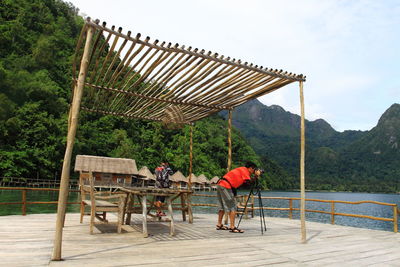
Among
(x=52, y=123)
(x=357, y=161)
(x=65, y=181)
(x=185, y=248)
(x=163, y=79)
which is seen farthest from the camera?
(x=357, y=161)

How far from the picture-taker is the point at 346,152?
136m

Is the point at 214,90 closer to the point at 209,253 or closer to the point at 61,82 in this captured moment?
the point at 209,253

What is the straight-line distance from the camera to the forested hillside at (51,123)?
35062 mm

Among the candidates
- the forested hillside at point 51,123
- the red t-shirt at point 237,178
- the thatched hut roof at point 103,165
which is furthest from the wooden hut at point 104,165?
the red t-shirt at point 237,178

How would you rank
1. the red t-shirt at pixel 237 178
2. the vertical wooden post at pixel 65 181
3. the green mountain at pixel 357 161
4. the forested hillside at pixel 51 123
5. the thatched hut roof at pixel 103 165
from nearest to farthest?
the vertical wooden post at pixel 65 181, the red t-shirt at pixel 237 178, the thatched hut roof at pixel 103 165, the forested hillside at pixel 51 123, the green mountain at pixel 357 161

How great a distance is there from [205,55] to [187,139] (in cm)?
5233

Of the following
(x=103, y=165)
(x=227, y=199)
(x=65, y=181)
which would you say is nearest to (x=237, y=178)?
(x=227, y=199)

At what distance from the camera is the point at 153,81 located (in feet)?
19.0

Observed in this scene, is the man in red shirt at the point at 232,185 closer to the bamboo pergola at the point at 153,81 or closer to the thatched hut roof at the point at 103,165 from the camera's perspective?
the bamboo pergola at the point at 153,81

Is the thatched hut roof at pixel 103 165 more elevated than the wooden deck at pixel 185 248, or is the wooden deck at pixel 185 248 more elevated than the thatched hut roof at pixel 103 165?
the thatched hut roof at pixel 103 165

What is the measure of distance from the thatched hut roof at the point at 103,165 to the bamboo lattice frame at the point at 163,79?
17.9m

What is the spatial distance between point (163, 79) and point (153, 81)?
0.30 meters

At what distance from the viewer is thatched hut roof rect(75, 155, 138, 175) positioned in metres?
24.4

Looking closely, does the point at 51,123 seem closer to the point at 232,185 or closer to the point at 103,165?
the point at 103,165
